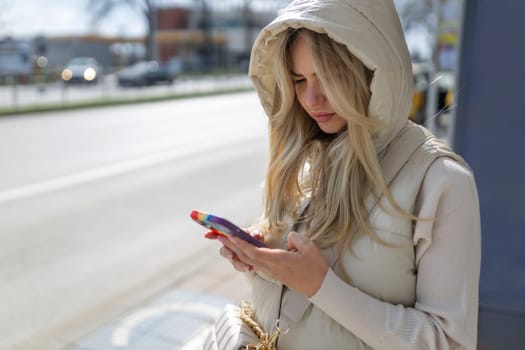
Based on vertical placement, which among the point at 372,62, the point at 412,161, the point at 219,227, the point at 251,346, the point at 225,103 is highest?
the point at 372,62

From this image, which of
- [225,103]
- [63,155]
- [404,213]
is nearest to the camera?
[404,213]

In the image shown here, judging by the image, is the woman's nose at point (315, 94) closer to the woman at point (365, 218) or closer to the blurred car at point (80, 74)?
the woman at point (365, 218)

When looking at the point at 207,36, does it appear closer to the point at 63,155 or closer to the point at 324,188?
the point at 63,155

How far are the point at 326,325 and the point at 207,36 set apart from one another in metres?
62.1

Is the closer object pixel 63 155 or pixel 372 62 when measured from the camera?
pixel 372 62

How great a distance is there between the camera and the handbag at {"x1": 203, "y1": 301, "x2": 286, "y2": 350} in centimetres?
133

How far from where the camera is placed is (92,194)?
680 centimetres

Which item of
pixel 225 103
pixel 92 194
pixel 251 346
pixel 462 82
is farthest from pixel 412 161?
pixel 225 103

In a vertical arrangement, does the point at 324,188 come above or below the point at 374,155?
below

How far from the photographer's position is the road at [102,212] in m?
4.02

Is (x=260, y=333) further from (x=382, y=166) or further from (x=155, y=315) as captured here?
(x=155, y=315)

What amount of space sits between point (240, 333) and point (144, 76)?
108 feet

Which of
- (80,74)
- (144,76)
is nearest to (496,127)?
(144,76)

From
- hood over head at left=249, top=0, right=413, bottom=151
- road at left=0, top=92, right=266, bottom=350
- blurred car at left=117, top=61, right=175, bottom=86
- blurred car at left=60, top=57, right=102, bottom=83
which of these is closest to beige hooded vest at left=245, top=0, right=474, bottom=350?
hood over head at left=249, top=0, right=413, bottom=151
